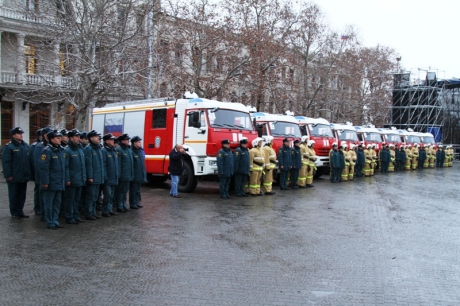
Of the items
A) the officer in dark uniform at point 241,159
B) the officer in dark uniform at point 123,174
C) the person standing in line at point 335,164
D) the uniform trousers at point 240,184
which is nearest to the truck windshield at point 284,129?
the person standing in line at point 335,164

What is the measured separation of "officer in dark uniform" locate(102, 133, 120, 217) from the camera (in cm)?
1013

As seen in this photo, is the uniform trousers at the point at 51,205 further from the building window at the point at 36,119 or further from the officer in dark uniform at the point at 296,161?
the building window at the point at 36,119

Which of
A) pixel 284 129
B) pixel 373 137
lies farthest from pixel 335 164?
pixel 373 137

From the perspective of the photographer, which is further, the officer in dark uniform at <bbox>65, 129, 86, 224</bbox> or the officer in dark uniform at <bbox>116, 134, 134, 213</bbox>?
the officer in dark uniform at <bbox>116, 134, 134, 213</bbox>

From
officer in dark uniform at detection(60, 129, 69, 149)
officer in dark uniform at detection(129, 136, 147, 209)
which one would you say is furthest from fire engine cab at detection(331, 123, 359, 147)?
officer in dark uniform at detection(60, 129, 69, 149)

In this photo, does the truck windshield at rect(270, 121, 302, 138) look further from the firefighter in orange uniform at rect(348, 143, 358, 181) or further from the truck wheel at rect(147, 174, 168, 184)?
the truck wheel at rect(147, 174, 168, 184)

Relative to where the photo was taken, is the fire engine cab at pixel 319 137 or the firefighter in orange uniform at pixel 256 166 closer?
the firefighter in orange uniform at pixel 256 166

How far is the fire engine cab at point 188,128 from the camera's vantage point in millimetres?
13727

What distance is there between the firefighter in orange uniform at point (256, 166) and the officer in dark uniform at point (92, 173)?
5.43 meters

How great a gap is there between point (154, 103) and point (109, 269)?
978 cm

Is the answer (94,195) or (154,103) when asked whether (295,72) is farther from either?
(94,195)

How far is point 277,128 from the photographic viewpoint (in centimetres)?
1834

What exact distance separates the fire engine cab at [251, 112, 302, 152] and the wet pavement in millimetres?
6548

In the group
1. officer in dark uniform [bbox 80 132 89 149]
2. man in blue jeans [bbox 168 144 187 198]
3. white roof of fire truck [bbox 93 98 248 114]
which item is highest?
white roof of fire truck [bbox 93 98 248 114]
